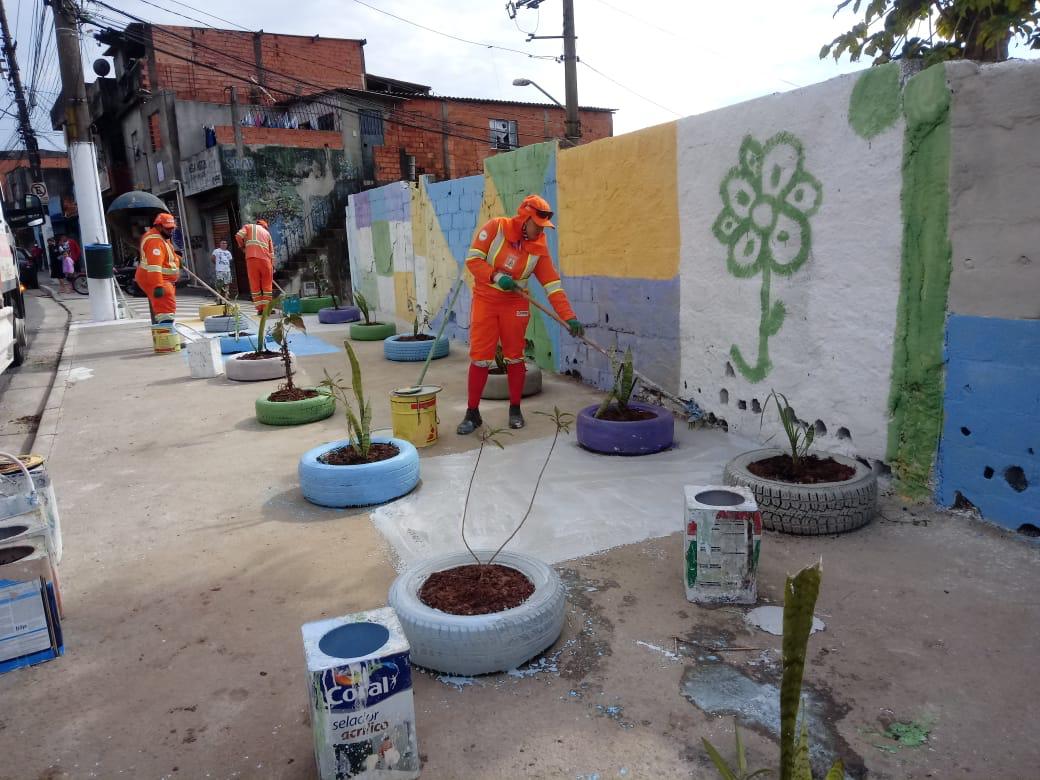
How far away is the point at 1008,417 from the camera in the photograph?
10.7 ft

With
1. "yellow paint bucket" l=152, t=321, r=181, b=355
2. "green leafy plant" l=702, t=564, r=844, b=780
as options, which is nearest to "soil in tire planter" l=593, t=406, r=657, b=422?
"green leafy plant" l=702, t=564, r=844, b=780

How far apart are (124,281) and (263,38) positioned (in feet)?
35.1

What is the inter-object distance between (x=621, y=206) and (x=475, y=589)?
4135 millimetres

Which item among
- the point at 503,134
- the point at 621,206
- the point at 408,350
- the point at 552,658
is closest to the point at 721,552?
the point at 552,658

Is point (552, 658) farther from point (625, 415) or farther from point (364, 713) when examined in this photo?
point (625, 415)

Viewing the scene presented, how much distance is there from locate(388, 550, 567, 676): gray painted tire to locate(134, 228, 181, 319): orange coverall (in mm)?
8620

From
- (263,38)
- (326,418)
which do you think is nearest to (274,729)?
(326,418)

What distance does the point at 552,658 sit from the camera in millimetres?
2502

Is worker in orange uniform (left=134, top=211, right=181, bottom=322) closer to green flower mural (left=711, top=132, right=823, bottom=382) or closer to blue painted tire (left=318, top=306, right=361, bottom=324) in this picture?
blue painted tire (left=318, top=306, right=361, bottom=324)

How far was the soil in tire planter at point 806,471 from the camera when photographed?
357 cm

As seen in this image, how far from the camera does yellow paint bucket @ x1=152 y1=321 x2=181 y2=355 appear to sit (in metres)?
9.28

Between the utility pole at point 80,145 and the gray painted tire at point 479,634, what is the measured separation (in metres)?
13.1

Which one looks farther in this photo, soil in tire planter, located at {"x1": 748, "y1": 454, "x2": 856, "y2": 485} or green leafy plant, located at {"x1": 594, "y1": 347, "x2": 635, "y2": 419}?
green leafy plant, located at {"x1": 594, "y1": 347, "x2": 635, "y2": 419}

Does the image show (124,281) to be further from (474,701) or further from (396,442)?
(474,701)
